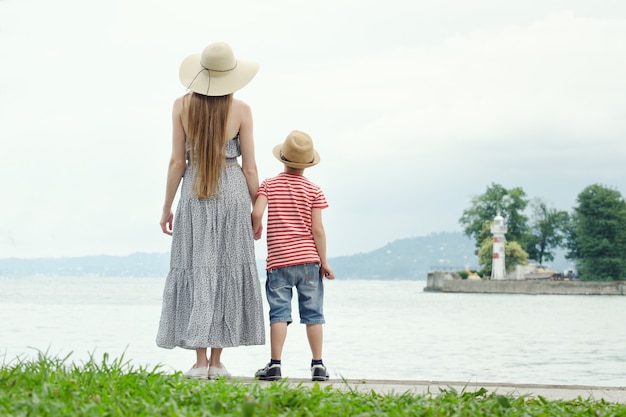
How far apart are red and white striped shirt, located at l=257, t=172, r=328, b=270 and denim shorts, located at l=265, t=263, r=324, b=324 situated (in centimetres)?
5

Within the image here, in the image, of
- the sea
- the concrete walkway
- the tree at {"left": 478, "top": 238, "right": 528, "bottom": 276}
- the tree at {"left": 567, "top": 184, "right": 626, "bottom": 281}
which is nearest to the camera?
the concrete walkway

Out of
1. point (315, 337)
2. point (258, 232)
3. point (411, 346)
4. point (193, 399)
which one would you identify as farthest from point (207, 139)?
point (411, 346)

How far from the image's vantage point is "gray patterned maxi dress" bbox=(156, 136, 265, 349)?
5.54m

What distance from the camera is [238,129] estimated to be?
223 inches

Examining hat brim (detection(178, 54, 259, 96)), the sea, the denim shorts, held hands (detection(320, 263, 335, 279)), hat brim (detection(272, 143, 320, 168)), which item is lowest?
the sea

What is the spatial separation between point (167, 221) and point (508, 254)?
69873mm

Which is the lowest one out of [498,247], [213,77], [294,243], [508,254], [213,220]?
[294,243]

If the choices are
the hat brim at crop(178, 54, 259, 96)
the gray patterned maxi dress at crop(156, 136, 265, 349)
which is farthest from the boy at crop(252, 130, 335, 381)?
the hat brim at crop(178, 54, 259, 96)

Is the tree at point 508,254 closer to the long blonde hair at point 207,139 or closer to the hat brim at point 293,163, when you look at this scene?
the hat brim at point 293,163

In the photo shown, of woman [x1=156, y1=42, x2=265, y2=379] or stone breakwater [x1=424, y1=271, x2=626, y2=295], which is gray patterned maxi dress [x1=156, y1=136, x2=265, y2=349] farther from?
stone breakwater [x1=424, y1=271, x2=626, y2=295]

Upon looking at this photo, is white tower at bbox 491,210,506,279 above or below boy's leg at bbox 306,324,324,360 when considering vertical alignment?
above

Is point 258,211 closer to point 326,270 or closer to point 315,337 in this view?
point 326,270

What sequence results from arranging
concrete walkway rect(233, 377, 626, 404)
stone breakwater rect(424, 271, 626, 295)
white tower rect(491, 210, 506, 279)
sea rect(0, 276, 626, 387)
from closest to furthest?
concrete walkway rect(233, 377, 626, 404)
sea rect(0, 276, 626, 387)
white tower rect(491, 210, 506, 279)
stone breakwater rect(424, 271, 626, 295)

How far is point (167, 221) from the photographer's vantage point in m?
5.74
